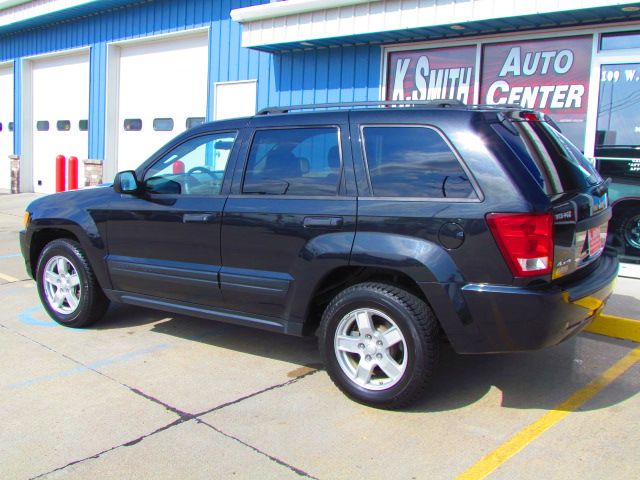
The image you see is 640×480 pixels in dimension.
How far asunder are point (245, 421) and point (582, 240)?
2192mm

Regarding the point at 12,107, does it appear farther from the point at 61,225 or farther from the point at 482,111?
the point at 482,111

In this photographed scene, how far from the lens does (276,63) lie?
10.1 metres

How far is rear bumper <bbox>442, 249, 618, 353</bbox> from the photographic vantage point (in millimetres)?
3197

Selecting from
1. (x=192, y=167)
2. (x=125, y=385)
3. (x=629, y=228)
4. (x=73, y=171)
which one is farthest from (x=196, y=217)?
(x=73, y=171)

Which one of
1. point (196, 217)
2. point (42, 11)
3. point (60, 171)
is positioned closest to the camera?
point (196, 217)

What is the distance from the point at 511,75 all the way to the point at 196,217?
5236 mm

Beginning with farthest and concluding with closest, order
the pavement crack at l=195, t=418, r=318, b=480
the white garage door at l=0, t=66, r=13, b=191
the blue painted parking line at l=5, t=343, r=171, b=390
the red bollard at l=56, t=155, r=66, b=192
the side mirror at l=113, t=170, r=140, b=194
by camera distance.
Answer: the white garage door at l=0, t=66, r=13, b=191 → the red bollard at l=56, t=155, r=66, b=192 → the side mirror at l=113, t=170, r=140, b=194 → the blue painted parking line at l=5, t=343, r=171, b=390 → the pavement crack at l=195, t=418, r=318, b=480

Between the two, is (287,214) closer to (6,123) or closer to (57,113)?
(57,113)

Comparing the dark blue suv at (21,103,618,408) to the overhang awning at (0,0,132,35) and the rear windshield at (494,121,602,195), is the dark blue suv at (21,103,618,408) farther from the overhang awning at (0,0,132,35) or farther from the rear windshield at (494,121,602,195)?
the overhang awning at (0,0,132,35)

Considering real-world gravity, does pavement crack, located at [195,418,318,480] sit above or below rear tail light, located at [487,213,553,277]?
below

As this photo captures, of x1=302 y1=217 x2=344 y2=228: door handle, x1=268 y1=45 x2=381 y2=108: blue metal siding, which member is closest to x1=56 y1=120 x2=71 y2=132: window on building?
x1=268 y1=45 x2=381 y2=108: blue metal siding

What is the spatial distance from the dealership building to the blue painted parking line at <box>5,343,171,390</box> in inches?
205

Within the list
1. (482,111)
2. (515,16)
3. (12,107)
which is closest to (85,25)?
(12,107)

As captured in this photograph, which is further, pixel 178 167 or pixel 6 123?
pixel 6 123
